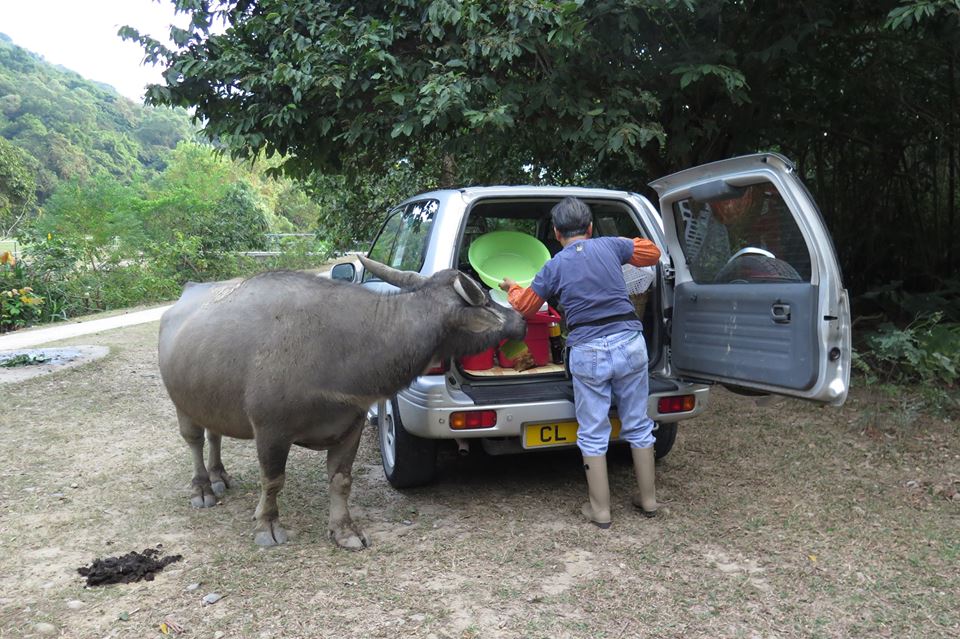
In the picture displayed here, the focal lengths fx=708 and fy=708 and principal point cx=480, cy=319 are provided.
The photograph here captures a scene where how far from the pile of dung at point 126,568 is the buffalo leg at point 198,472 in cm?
75

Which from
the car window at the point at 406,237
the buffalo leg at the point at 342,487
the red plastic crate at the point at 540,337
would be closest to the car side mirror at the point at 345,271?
the car window at the point at 406,237

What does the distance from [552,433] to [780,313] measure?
1.42m

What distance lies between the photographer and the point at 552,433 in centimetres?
415

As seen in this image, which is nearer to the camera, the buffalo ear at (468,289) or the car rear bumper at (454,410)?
the buffalo ear at (468,289)

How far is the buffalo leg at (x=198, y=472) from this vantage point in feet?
15.1

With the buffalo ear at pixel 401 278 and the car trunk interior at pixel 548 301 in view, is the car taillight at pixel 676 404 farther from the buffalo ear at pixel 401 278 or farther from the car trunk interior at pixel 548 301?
the buffalo ear at pixel 401 278

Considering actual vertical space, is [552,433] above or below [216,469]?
above

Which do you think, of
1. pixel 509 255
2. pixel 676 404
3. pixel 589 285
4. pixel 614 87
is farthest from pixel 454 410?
pixel 614 87

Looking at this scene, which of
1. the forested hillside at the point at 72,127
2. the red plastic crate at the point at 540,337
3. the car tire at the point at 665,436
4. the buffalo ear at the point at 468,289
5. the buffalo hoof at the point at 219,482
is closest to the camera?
the buffalo ear at the point at 468,289

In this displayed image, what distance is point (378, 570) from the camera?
3.65m

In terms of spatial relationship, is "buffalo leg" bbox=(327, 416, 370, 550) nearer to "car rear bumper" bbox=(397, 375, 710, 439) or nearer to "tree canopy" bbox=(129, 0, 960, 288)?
"car rear bumper" bbox=(397, 375, 710, 439)

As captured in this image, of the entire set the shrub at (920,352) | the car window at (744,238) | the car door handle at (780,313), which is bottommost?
the shrub at (920,352)

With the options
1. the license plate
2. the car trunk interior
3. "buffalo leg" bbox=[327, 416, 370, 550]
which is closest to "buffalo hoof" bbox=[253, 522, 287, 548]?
→ "buffalo leg" bbox=[327, 416, 370, 550]

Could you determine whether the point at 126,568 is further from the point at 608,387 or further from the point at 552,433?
the point at 608,387
